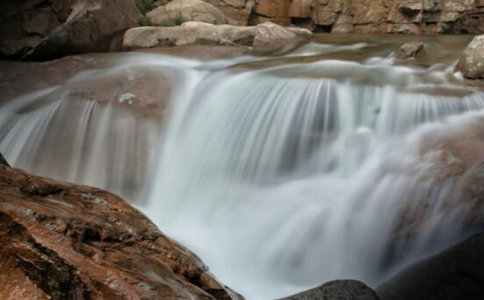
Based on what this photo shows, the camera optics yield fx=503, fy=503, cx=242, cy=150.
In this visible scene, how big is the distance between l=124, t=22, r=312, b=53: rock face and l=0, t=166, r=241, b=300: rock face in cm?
600

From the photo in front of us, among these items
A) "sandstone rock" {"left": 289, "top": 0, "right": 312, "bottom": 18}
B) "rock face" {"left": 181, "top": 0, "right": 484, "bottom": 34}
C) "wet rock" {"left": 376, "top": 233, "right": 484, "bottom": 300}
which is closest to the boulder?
"rock face" {"left": 181, "top": 0, "right": 484, "bottom": 34}

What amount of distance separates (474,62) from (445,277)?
10.6 ft

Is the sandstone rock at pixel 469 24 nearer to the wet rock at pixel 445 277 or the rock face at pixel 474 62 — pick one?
the rock face at pixel 474 62

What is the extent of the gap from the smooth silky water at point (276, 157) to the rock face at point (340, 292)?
51 centimetres

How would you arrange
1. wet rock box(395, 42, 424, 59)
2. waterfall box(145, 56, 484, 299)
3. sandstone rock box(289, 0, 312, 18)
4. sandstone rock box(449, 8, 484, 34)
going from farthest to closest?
sandstone rock box(289, 0, 312, 18), sandstone rock box(449, 8, 484, 34), wet rock box(395, 42, 424, 59), waterfall box(145, 56, 484, 299)

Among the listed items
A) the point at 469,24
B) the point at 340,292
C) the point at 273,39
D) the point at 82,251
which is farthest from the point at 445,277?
the point at 469,24

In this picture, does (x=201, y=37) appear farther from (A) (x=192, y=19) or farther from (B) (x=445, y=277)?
(B) (x=445, y=277)

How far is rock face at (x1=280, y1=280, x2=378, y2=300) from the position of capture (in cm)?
314

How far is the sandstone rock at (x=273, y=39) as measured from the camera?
8453 mm

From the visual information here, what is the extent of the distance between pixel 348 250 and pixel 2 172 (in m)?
2.60

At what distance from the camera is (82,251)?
6.58 feet

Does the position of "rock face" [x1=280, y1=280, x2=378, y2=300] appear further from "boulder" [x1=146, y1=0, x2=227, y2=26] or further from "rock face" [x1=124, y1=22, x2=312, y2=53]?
"boulder" [x1=146, y1=0, x2=227, y2=26]

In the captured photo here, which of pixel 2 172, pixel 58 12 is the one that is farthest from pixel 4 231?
pixel 58 12

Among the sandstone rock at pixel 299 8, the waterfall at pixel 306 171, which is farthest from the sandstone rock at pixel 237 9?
the waterfall at pixel 306 171
